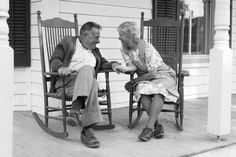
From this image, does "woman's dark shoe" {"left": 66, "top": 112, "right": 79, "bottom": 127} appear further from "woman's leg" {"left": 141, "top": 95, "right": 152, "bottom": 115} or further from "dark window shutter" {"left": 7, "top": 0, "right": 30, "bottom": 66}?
"dark window shutter" {"left": 7, "top": 0, "right": 30, "bottom": 66}

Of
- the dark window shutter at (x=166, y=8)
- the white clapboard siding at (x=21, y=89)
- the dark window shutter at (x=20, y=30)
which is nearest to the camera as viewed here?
the dark window shutter at (x=20, y=30)

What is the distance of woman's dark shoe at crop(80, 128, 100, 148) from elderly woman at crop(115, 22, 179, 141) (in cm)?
47

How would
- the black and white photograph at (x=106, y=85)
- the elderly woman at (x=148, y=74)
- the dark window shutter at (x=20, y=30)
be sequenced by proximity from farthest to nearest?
the dark window shutter at (x=20, y=30)
the elderly woman at (x=148, y=74)
the black and white photograph at (x=106, y=85)

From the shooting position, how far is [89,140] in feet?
9.96

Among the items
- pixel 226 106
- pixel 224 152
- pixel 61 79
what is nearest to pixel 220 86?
pixel 226 106

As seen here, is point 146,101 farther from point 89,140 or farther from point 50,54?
point 50,54

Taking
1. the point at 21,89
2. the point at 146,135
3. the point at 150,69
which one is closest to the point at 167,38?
the point at 150,69

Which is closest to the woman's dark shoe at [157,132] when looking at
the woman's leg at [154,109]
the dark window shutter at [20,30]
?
the woman's leg at [154,109]

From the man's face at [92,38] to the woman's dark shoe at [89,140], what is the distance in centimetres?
74

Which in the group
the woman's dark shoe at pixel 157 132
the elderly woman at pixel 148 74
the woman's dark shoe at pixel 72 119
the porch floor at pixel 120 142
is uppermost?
the elderly woman at pixel 148 74

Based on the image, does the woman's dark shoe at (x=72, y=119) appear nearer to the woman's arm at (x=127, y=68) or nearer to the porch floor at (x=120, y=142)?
the porch floor at (x=120, y=142)

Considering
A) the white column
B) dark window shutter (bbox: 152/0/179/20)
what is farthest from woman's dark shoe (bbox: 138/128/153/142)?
dark window shutter (bbox: 152/0/179/20)

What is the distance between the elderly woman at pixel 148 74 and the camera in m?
3.33

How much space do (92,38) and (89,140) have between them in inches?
33.7
